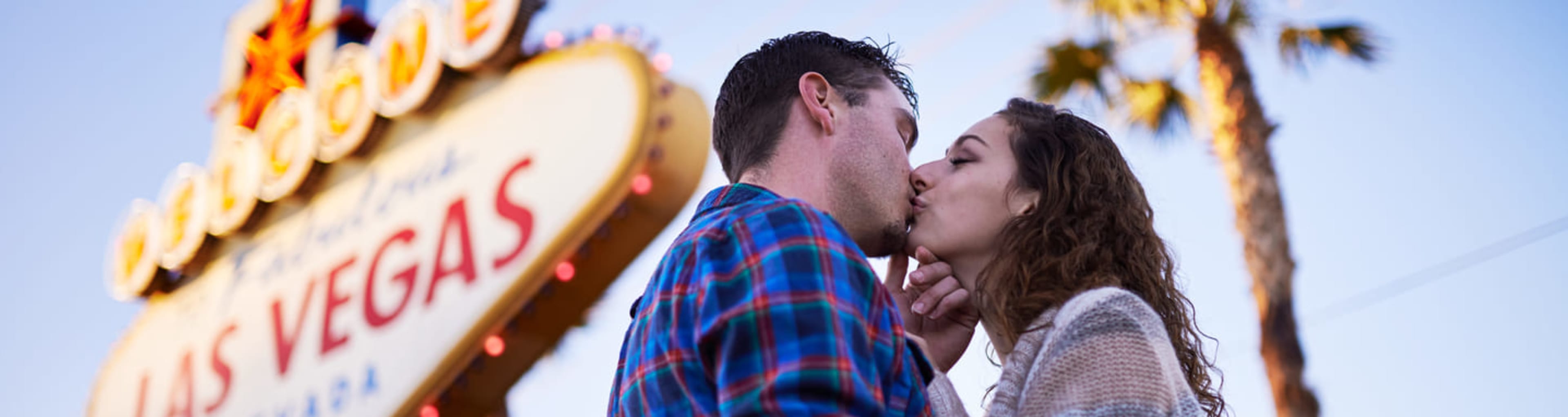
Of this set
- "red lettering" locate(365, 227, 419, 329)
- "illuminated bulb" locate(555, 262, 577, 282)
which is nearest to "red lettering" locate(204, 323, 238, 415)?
"red lettering" locate(365, 227, 419, 329)

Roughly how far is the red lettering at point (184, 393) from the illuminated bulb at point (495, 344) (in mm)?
3013

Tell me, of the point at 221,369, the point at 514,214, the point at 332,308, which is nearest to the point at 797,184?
the point at 514,214

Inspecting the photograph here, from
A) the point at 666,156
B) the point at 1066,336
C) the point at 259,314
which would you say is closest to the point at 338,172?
the point at 259,314

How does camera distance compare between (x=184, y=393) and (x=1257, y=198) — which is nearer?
(x=184, y=393)

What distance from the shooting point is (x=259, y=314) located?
8664mm

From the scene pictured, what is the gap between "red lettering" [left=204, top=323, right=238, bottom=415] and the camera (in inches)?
332

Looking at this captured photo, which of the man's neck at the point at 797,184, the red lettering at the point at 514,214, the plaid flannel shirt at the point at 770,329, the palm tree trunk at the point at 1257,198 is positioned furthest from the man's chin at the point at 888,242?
the palm tree trunk at the point at 1257,198

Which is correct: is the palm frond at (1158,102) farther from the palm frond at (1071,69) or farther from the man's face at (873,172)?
the man's face at (873,172)

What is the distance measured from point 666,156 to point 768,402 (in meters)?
4.39

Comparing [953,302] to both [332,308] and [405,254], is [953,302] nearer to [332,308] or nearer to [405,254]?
[405,254]

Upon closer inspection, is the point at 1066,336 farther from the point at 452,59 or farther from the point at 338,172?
the point at 338,172

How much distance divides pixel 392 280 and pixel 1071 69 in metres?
5.98

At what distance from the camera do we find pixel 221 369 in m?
8.63

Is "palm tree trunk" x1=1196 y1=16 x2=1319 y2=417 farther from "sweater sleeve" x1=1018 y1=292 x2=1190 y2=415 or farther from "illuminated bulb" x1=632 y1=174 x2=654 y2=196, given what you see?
"sweater sleeve" x1=1018 y1=292 x2=1190 y2=415
